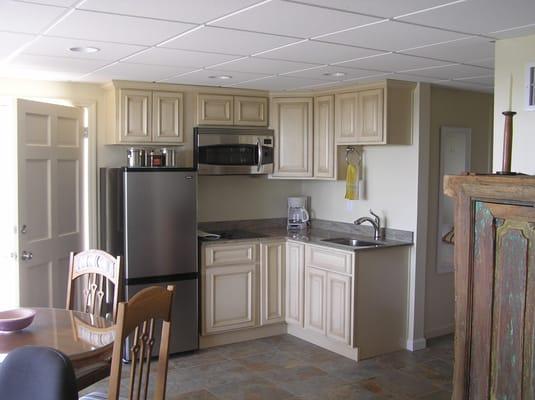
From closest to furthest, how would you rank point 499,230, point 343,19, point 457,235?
point 499,230 < point 457,235 < point 343,19

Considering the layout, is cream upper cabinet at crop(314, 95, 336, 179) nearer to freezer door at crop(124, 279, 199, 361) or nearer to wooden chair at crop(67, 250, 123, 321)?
freezer door at crop(124, 279, 199, 361)

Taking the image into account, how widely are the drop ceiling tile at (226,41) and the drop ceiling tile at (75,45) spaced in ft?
1.01

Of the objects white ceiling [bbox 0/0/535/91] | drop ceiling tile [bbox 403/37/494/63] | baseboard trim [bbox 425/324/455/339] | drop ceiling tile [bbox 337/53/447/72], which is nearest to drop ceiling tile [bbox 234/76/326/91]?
white ceiling [bbox 0/0/535/91]

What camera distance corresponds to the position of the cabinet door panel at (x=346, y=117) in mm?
4926

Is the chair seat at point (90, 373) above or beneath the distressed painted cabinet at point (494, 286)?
beneath

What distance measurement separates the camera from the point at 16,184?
3898 mm

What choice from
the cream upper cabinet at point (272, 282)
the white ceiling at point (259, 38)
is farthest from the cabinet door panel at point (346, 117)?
the cream upper cabinet at point (272, 282)

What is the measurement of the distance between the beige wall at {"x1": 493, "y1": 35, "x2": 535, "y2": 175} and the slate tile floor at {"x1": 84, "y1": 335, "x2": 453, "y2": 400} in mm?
1760

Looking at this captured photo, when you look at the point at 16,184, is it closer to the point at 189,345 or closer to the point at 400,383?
the point at 189,345

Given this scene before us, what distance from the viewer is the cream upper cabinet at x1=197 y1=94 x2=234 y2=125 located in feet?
16.4

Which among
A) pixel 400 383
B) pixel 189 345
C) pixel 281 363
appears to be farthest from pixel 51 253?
pixel 400 383

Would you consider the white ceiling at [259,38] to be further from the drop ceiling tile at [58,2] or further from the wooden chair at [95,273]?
the wooden chair at [95,273]

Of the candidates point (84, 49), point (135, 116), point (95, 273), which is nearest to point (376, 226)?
point (135, 116)

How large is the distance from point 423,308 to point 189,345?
198 centimetres
